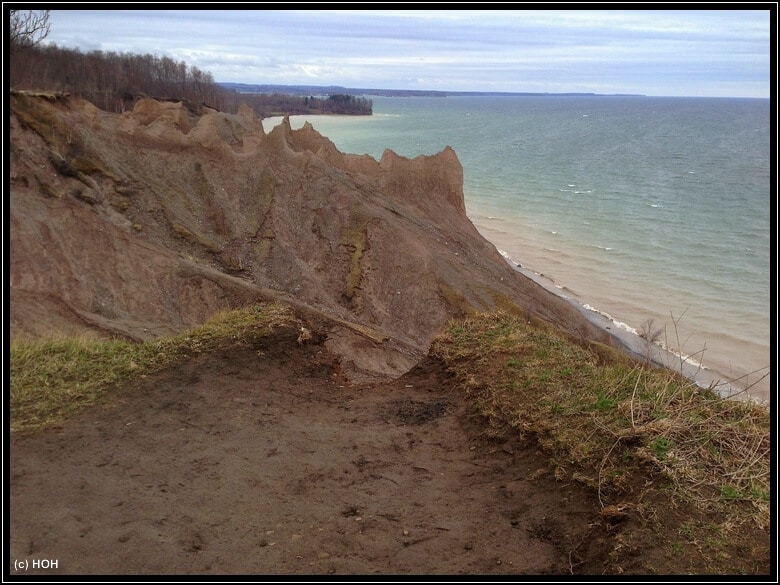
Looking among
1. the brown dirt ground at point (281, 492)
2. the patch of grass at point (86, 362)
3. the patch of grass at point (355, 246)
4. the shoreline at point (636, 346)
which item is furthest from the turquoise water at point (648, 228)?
the patch of grass at point (355, 246)

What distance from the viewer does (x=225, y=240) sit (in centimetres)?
1994

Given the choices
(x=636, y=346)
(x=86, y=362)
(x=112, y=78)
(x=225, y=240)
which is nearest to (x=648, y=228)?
(x=636, y=346)

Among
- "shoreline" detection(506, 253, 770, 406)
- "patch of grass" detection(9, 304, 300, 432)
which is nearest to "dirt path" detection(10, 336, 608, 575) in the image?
"patch of grass" detection(9, 304, 300, 432)

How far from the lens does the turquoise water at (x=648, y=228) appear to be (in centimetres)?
2820

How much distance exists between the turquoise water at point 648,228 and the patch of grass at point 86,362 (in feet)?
19.5

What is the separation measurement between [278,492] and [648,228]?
4402 centimetres

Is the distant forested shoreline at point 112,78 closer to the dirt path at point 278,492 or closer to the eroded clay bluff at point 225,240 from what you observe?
the eroded clay bluff at point 225,240

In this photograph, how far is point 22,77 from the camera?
1656 centimetres

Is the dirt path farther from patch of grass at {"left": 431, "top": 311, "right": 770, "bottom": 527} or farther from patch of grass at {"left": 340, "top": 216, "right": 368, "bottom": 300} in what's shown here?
patch of grass at {"left": 340, "top": 216, "right": 368, "bottom": 300}

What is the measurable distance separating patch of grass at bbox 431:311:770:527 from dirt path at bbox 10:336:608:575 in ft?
1.05

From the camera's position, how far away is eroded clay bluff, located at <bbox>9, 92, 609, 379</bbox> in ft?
45.3

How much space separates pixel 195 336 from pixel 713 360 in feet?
69.4

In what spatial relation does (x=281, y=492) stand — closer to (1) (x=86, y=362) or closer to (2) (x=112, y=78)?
(1) (x=86, y=362)

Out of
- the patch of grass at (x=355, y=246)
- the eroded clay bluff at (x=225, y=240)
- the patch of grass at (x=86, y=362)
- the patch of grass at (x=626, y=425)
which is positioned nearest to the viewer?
the patch of grass at (x=626, y=425)
